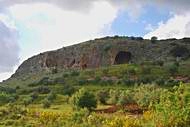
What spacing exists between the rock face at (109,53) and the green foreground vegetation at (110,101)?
629 inches

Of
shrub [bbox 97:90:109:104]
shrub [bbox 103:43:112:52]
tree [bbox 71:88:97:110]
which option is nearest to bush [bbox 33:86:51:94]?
shrub [bbox 97:90:109:104]

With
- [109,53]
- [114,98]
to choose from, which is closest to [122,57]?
[109,53]

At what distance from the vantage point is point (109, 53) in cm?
16288

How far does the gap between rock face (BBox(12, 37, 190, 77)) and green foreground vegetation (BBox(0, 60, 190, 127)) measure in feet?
52.4

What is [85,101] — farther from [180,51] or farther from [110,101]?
[180,51]

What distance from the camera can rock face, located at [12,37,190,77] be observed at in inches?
6206

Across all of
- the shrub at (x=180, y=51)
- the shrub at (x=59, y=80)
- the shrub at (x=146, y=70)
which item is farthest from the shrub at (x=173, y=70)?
the shrub at (x=180, y=51)

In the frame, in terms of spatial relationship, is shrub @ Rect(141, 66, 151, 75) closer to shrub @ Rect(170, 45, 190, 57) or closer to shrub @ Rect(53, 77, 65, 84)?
shrub @ Rect(53, 77, 65, 84)

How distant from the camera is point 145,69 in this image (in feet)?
391

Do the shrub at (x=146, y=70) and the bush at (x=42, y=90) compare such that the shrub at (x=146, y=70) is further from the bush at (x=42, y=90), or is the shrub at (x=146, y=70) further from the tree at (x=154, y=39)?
the tree at (x=154, y=39)

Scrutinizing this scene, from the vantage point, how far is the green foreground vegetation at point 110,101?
3197cm

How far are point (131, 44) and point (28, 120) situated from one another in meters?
117

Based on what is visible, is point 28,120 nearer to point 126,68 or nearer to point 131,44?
point 126,68

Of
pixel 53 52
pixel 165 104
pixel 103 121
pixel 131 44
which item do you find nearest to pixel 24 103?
pixel 103 121
